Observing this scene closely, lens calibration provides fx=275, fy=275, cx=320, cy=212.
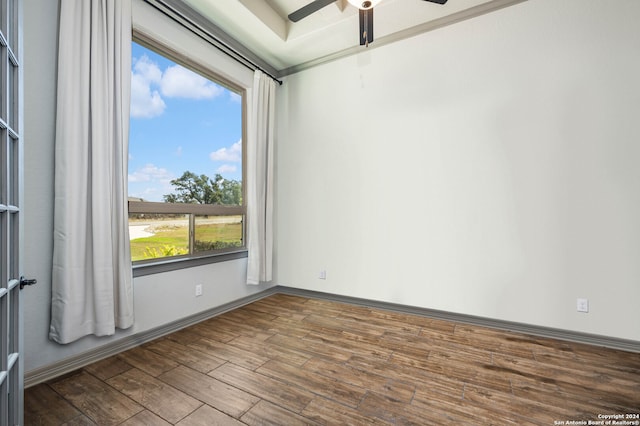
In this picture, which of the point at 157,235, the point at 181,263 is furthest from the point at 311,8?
the point at 181,263

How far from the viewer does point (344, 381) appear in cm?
172

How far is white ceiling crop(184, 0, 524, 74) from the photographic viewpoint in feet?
8.29

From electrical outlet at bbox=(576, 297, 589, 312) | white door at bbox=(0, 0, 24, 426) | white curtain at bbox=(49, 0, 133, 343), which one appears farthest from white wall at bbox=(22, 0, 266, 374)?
electrical outlet at bbox=(576, 297, 589, 312)

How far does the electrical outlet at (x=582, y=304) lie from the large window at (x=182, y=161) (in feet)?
10.6

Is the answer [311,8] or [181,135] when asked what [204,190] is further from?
[311,8]

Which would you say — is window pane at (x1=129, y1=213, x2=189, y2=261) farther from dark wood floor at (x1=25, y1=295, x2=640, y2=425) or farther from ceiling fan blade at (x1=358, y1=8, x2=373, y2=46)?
ceiling fan blade at (x1=358, y1=8, x2=373, y2=46)

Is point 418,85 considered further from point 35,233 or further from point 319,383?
point 35,233

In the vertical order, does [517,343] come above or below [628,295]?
below

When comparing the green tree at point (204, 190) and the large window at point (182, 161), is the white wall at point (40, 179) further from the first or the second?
the green tree at point (204, 190)

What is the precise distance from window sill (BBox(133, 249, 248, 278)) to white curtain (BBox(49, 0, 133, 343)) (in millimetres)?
159

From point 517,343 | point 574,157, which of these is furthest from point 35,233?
point 574,157

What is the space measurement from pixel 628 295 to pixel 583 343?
0.50m

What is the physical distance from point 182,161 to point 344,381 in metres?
2.35

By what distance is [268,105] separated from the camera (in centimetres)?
Result: 340
